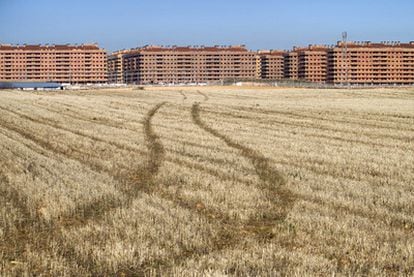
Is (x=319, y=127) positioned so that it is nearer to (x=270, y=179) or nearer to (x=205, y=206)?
(x=270, y=179)

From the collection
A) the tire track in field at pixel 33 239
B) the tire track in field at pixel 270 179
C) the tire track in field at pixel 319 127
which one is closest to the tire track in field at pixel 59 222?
the tire track in field at pixel 33 239

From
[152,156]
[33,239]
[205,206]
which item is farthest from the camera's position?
[152,156]

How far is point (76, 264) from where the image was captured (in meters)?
8.41

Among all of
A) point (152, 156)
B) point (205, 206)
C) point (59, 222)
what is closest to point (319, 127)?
point (152, 156)

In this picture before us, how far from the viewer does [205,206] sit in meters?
12.2

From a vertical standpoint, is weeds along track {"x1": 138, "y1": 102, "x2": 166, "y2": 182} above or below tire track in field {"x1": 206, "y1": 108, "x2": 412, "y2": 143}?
above

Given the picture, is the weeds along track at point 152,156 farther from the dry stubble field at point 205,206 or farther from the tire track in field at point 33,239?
A: the tire track in field at point 33,239

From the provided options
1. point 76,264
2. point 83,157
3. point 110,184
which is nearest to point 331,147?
point 83,157

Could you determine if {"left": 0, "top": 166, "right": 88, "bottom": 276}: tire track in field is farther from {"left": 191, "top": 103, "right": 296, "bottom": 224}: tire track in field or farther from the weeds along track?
the weeds along track

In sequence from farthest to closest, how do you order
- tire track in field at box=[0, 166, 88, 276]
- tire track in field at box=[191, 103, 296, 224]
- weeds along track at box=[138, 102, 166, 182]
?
weeds along track at box=[138, 102, 166, 182] → tire track in field at box=[191, 103, 296, 224] → tire track in field at box=[0, 166, 88, 276]

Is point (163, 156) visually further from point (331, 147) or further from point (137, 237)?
point (137, 237)

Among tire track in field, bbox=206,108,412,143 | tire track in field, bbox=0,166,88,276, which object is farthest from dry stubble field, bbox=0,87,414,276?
tire track in field, bbox=206,108,412,143

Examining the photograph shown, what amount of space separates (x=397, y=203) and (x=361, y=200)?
0.73 meters

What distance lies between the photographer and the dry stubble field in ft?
28.4
